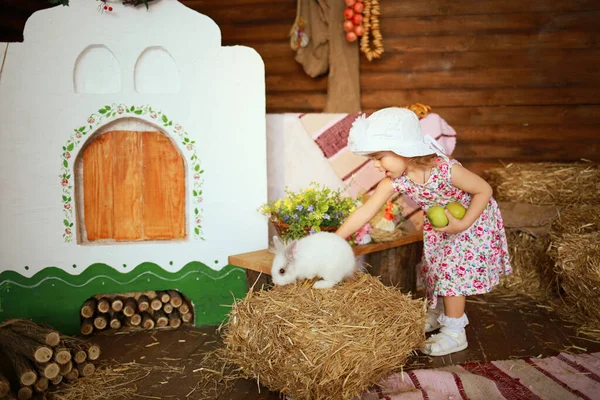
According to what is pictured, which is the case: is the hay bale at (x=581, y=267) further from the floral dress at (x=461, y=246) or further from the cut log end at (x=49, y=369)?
the cut log end at (x=49, y=369)

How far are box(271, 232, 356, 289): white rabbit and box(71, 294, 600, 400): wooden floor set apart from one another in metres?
0.64

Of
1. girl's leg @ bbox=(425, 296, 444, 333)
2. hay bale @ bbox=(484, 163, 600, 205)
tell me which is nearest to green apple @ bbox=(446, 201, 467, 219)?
girl's leg @ bbox=(425, 296, 444, 333)

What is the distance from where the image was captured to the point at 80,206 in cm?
366

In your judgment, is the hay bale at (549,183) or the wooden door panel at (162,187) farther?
the hay bale at (549,183)

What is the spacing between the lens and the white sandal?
10.5 feet

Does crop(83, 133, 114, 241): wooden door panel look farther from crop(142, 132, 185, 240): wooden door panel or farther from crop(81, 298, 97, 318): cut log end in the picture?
crop(81, 298, 97, 318): cut log end

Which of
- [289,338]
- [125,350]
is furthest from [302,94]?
[289,338]

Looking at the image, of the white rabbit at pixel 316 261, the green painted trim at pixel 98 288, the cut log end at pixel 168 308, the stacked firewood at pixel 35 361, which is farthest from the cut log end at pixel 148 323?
the white rabbit at pixel 316 261

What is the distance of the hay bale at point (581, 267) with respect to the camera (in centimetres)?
354

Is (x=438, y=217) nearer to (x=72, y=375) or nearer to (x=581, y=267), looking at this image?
(x=581, y=267)

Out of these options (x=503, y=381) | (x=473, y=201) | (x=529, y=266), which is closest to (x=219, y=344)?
(x=503, y=381)

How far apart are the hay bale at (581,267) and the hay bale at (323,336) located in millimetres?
1508

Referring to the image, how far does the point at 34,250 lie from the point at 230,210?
1.37 metres

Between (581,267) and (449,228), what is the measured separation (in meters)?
1.25
